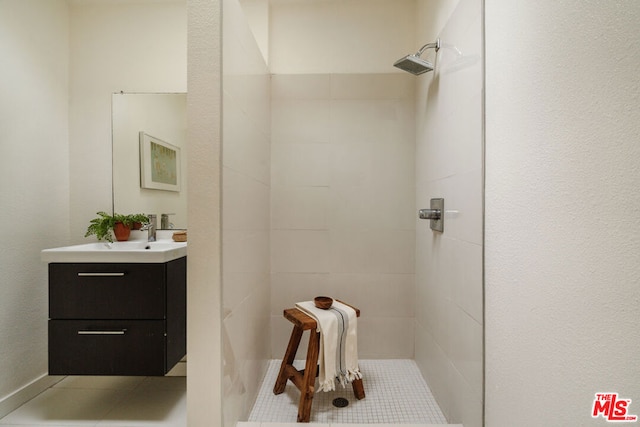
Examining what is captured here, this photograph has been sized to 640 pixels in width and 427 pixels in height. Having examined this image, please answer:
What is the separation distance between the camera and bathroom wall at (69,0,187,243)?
214 centimetres

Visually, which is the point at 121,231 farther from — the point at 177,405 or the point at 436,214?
the point at 436,214

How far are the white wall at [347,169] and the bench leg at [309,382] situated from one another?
0.60 m

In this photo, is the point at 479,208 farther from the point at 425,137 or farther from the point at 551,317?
the point at 425,137

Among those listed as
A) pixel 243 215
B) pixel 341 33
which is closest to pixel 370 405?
pixel 243 215

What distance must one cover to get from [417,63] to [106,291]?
194cm

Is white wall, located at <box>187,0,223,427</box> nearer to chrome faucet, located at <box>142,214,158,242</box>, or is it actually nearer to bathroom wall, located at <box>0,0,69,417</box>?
chrome faucet, located at <box>142,214,158,242</box>

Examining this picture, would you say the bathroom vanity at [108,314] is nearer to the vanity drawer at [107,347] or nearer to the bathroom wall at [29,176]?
the vanity drawer at [107,347]

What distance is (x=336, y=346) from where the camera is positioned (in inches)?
62.2

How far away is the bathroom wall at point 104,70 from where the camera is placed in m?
2.14

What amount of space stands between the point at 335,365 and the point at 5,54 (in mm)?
2391

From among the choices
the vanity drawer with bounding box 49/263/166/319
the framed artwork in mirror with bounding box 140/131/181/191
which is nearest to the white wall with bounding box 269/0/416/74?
the framed artwork in mirror with bounding box 140/131/181/191

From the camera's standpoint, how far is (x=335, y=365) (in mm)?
1576

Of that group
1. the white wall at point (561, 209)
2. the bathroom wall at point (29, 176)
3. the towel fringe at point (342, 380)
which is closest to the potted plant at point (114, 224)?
the bathroom wall at point (29, 176)

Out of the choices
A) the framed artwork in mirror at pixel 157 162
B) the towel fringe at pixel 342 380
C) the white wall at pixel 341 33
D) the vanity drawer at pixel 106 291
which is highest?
the white wall at pixel 341 33
